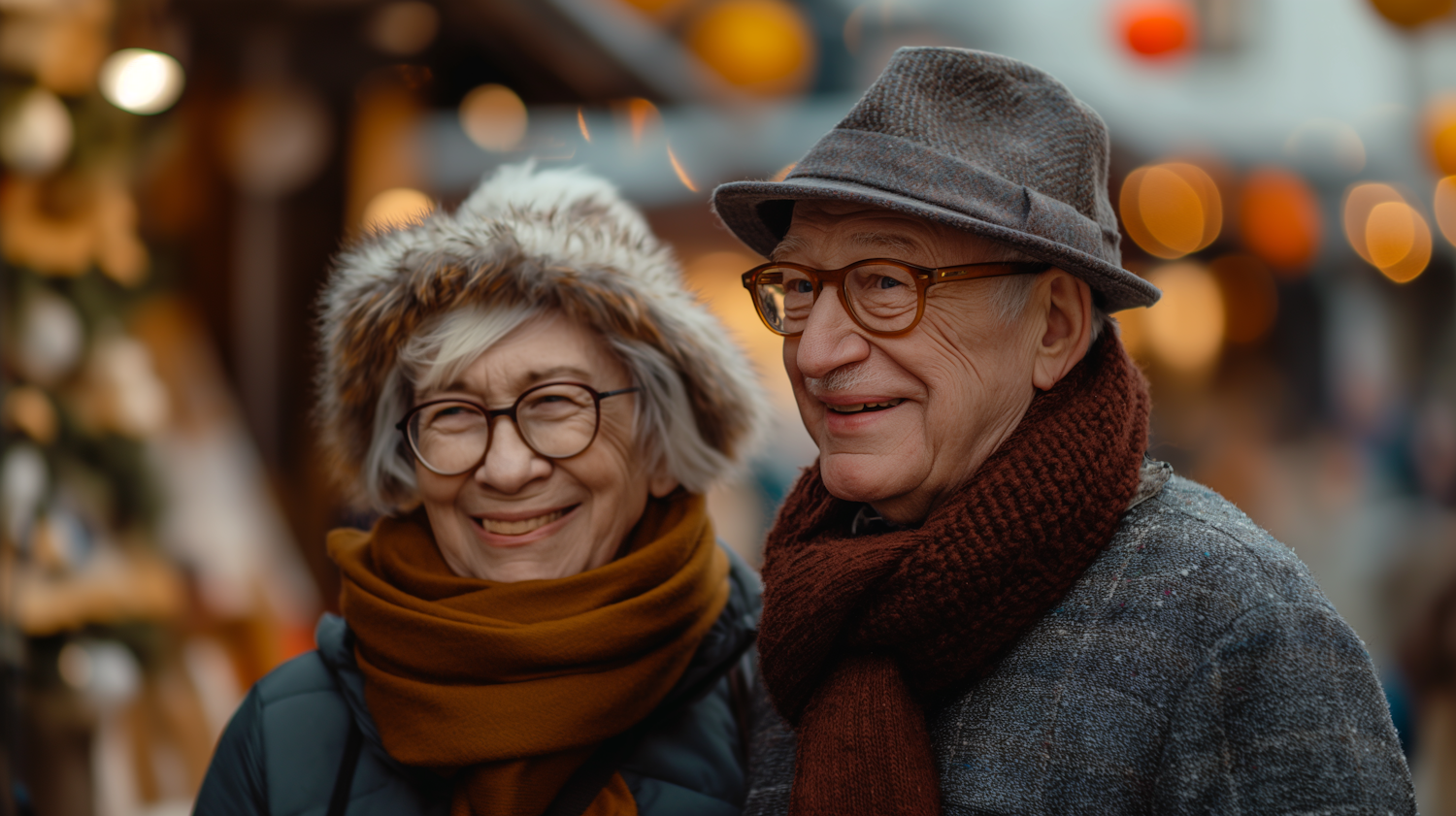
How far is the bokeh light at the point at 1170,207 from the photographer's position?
7.26 metres

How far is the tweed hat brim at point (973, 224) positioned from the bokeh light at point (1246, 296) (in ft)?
25.1

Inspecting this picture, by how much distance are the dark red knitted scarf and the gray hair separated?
569 millimetres

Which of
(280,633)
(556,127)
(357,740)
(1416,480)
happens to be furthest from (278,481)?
(1416,480)

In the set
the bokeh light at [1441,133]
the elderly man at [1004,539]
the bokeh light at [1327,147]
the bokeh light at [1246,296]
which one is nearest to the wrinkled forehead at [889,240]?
the elderly man at [1004,539]

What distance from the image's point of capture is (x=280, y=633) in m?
4.39

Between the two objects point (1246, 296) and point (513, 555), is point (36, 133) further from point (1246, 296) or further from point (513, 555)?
point (1246, 296)

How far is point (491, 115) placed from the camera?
228 inches

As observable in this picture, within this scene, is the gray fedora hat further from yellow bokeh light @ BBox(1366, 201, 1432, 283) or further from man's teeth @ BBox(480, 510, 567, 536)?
yellow bokeh light @ BBox(1366, 201, 1432, 283)

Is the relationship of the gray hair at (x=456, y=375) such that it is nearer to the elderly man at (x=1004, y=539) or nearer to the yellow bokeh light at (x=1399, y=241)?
the elderly man at (x=1004, y=539)

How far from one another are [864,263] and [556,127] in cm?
467

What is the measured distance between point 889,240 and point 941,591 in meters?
0.51

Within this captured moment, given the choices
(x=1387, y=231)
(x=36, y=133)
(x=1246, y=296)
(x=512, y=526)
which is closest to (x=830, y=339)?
(x=512, y=526)

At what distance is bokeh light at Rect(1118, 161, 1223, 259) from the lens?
23.8 ft

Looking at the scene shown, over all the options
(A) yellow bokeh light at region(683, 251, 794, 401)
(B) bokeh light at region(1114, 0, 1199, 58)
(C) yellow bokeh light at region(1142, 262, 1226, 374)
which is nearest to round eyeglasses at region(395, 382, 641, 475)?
(A) yellow bokeh light at region(683, 251, 794, 401)
